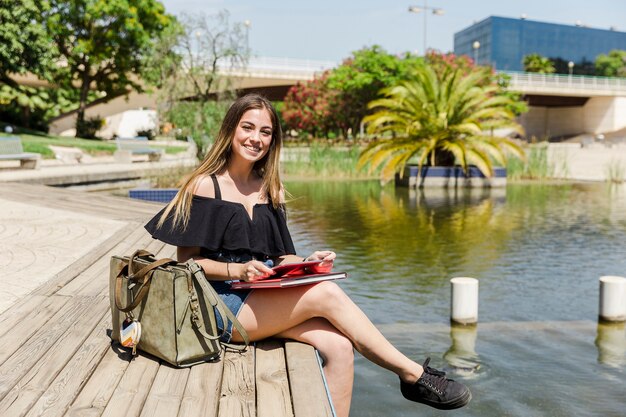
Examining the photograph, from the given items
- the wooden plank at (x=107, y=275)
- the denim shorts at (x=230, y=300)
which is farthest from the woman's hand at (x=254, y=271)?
the wooden plank at (x=107, y=275)

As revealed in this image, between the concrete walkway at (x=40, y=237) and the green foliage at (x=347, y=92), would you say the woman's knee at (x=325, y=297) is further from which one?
the green foliage at (x=347, y=92)

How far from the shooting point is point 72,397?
8.91 ft

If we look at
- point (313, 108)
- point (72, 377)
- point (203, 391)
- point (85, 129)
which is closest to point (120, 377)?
point (72, 377)

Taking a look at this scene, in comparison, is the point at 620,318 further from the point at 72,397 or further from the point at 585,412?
the point at 72,397

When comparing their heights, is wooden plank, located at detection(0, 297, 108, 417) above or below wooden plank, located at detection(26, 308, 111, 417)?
below

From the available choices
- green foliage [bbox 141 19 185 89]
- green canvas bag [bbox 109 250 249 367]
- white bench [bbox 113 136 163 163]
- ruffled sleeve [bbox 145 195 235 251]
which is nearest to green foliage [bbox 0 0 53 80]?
white bench [bbox 113 136 163 163]

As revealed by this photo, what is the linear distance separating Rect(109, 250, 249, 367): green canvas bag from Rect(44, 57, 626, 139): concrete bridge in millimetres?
41520

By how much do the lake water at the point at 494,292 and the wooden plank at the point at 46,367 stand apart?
5.94 feet

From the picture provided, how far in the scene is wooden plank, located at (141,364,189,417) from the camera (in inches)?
101

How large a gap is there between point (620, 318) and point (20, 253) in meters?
5.65

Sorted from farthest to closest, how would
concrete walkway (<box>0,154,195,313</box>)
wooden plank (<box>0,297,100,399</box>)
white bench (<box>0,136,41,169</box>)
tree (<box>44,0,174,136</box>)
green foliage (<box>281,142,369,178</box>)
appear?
tree (<box>44,0,174,136</box>) < green foliage (<box>281,142,369,178</box>) < white bench (<box>0,136,41,169</box>) < concrete walkway (<box>0,154,195,313</box>) < wooden plank (<box>0,297,100,399</box>)

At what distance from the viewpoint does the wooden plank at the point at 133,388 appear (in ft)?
8.43

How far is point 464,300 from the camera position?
20.0 feet

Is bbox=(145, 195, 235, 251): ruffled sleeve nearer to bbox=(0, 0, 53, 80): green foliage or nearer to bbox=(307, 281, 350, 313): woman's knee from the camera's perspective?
bbox=(307, 281, 350, 313): woman's knee
